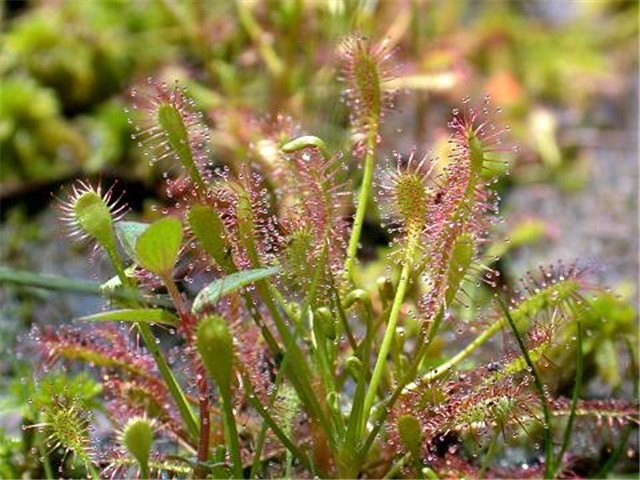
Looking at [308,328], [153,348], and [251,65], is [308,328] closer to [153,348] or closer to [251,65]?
[153,348]

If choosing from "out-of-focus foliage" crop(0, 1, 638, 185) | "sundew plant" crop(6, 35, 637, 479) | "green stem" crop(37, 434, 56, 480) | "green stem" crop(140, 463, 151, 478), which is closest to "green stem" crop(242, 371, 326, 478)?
"sundew plant" crop(6, 35, 637, 479)

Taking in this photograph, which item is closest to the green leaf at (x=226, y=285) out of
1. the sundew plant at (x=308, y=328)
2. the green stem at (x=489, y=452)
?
the sundew plant at (x=308, y=328)

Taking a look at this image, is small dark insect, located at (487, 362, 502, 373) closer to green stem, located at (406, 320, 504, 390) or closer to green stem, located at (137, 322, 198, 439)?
green stem, located at (406, 320, 504, 390)

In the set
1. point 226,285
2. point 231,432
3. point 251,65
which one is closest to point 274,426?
point 231,432

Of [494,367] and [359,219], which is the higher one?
[359,219]

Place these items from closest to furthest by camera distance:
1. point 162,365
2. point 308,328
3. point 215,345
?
1. point 215,345
2. point 162,365
3. point 308,328

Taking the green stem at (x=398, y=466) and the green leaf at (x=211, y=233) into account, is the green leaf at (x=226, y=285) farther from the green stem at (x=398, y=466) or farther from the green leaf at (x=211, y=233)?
the green stem at (x=398, y=466)

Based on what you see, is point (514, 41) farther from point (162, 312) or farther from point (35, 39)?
point (162, 312)
